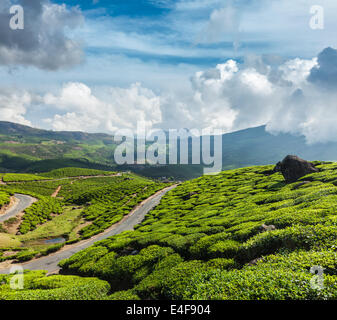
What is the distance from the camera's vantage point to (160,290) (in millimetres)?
14531

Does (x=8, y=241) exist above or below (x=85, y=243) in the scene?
below

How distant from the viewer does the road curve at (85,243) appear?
32.5 m

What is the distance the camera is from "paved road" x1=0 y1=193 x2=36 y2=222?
209 feet

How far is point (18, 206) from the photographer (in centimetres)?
7406

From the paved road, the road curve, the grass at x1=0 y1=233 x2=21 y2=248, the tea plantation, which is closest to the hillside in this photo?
the road curve

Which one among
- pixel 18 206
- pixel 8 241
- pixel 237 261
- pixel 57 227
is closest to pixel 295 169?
pixel 237 261

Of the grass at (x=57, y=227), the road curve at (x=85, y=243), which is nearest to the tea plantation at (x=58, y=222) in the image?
the grass at (x=57, y=227)

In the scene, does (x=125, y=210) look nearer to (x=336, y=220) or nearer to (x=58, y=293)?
(x=58, y=293)

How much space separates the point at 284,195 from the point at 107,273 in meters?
25.3

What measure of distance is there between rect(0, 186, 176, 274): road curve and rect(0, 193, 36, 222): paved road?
3615 centimetres

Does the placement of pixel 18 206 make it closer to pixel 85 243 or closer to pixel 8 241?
pixel 8 241

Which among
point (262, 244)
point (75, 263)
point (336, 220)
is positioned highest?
point (336, 220)

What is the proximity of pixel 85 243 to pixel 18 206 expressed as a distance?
1959 inches
